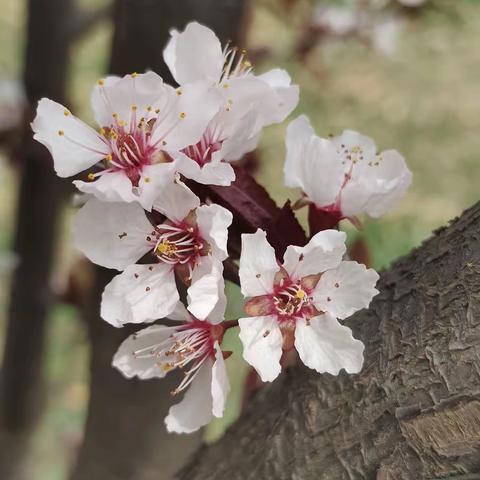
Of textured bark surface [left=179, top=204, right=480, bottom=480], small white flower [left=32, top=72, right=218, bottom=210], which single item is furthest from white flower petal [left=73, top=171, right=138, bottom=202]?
textured bark surface [left=179, top=204, right=480, bottom=480]

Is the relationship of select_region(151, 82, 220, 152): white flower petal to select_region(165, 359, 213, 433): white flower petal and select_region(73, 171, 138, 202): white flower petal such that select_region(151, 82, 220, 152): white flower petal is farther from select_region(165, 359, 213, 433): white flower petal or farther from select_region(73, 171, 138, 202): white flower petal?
select_region(165, 359, 213, 433): white flower petal

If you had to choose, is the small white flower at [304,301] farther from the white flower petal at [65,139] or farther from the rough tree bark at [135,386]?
the rough tree bark at [135,386]

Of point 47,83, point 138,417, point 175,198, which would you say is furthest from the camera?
point 47,83

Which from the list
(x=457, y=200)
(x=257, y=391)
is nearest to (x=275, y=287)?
(x=257, y=391)

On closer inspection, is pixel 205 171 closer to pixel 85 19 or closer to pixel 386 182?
pixel 386 182

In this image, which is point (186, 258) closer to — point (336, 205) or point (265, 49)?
point (336, 205)

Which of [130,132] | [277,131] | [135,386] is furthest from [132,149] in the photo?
[277,131]

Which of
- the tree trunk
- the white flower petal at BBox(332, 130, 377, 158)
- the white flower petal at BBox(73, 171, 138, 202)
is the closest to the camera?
the white flower petal at BBox(73, 171, 138, 202)
